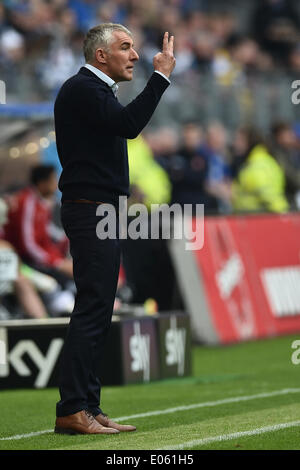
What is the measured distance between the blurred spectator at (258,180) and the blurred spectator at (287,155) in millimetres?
127

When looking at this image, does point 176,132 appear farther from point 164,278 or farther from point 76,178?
point 76,178

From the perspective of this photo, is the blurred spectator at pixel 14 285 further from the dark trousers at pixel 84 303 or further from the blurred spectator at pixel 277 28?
the blurred spectator at pixel 277 28

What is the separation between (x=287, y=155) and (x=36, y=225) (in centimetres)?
641

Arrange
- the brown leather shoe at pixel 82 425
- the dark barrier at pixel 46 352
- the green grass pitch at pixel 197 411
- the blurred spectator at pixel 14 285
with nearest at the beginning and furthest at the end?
the green grass pitch at pixel 197 411, the brown leather shoe at pixel 82 425, the dark barrier at pixel 46 352, the blurred spectator at pixel 14 285

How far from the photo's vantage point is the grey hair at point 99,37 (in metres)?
7.18

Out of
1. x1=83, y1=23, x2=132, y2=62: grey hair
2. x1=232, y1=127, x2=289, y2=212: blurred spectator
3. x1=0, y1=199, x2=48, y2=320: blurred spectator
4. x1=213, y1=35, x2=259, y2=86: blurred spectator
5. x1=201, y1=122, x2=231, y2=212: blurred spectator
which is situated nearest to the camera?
x1=83, y1=23, x2=132, y2=62: grey hair

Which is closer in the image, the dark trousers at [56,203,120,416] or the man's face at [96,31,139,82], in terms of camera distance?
the dark trousers at [56,203,120,416]

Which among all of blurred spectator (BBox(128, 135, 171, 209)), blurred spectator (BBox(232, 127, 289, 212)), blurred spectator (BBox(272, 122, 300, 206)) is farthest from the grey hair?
blurred spectator (BBox(272, 122, 300, 206))

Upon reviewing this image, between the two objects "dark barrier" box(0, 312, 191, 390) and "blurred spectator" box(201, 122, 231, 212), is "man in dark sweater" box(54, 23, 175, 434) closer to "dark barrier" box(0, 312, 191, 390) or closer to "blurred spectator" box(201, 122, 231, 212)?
"dark barrier" box(0, 312, 191, 390)

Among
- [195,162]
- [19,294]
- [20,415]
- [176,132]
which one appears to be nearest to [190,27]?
[176,132]

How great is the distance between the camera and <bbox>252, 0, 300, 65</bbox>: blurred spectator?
26.6m

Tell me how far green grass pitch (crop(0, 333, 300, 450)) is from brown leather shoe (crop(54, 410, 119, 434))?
60 mm

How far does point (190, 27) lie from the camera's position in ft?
81.6

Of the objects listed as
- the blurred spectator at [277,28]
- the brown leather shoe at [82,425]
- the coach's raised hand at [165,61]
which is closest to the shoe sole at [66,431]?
the brown leather shoe at [82,425]
